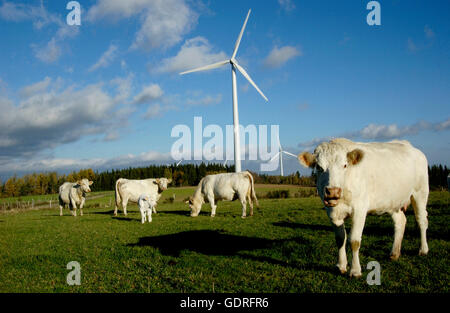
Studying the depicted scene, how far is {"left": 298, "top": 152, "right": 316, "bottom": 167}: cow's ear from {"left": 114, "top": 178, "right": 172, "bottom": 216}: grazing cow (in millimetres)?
15642

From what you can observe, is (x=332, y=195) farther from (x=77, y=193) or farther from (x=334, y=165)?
(x=77, y=193)

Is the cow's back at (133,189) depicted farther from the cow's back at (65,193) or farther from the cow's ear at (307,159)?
the cow's ear at (307,159)

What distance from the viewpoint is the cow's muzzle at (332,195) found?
507 centimetres

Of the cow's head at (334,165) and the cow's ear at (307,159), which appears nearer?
the cow's head at (334,165)

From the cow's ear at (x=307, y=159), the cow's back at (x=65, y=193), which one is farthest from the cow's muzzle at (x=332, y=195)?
the cow's back at (x=65, y=193)

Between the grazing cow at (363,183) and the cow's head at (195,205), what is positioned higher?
the grazing cow at (363,183)

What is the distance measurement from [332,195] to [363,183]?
936mm

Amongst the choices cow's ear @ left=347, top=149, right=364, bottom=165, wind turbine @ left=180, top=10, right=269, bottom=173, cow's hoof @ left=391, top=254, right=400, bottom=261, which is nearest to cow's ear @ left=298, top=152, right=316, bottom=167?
cow's ear @ left=347, top=149, right=364, bottom=165

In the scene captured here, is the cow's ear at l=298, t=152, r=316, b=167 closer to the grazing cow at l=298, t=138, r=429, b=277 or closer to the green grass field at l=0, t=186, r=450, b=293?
the grazing cow at l=298, t=138, r=429, b=277

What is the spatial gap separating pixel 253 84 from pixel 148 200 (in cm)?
2123
